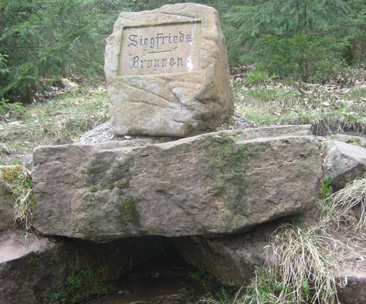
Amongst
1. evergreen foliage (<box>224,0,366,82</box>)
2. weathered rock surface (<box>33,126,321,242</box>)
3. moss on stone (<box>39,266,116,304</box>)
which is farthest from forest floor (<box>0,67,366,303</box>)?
moss on stone (<box>39,266,116,304</box>)

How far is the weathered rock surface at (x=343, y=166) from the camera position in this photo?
3359 mm

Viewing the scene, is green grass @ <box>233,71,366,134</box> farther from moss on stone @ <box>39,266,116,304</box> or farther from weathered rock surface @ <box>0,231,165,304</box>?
moss on stone @ <box>39,266,116,304</box>

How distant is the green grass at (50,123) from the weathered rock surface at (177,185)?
1988 mm

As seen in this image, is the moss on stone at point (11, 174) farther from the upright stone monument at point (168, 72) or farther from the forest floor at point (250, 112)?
the forest floor at point (250, 112)

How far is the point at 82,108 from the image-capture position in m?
6.46

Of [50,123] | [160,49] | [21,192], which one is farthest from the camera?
[50,123]

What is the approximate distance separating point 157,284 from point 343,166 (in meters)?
1.84

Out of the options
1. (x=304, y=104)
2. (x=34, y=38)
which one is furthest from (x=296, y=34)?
(x=34, y=38)

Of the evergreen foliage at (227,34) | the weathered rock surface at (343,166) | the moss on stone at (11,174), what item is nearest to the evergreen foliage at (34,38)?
the evergreen foliage at (227,34)

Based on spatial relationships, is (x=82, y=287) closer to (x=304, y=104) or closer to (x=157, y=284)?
(x=157, y=284)

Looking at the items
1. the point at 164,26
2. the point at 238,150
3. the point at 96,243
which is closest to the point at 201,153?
the point at 238,150

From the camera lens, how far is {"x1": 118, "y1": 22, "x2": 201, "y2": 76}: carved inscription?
420 cm

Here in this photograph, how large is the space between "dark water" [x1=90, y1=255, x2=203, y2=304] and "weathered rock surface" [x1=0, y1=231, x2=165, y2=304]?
0.15 m

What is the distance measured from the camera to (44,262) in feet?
9.93
